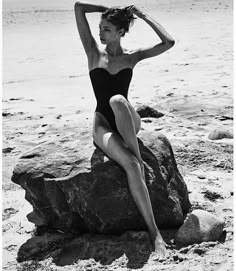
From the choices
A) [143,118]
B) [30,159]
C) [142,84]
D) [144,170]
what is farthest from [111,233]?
[142,84]

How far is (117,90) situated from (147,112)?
9.95ft

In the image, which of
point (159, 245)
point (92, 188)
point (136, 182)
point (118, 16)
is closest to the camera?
point (159, 245)

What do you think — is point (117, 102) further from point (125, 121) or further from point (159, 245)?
point (159, 245)

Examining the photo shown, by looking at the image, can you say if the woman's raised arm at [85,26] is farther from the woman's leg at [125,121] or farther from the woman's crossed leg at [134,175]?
the woman's crossed leg at [134,175]

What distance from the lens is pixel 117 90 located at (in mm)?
4859

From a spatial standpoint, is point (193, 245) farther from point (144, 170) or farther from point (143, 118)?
point (143, 118)

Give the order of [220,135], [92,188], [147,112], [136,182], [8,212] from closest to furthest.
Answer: [136,182]
[92,188]
[8,212]
[220,135]
[147,112]

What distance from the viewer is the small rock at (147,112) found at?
7.84 meters

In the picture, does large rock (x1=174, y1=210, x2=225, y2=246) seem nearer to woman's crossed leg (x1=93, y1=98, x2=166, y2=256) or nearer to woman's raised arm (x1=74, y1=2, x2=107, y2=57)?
woman's crossed leg (x1=93, y1=98, x2=166, y2=256)

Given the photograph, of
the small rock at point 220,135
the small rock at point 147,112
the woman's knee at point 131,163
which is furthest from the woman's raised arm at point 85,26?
the small rock at point 147,112

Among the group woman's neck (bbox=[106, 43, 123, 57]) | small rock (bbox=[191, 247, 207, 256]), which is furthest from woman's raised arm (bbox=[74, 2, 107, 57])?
small rock (bbox=[191, 247, 207, 256])

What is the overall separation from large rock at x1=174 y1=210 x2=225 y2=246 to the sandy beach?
115 mm

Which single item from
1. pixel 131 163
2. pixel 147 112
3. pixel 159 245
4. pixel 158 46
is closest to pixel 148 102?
pixel 147 112

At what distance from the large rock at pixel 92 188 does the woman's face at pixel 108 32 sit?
2.95 feet
